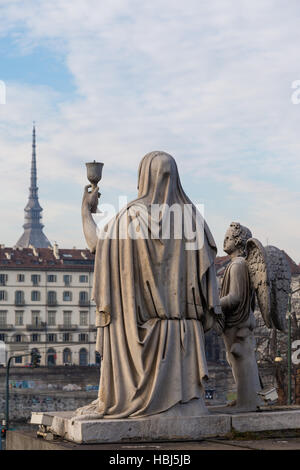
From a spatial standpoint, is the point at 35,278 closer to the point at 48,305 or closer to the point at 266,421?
the point at 48,305

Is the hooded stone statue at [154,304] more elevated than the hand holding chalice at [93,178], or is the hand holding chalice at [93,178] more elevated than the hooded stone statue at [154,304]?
the hand holding chalice at [93,178]

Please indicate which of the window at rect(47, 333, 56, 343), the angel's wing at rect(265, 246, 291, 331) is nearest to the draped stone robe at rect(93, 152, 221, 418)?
the angel's wing at rect(265, 246, 291, 331)

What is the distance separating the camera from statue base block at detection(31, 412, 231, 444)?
9.11 metres

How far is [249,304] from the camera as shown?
34.9 feet

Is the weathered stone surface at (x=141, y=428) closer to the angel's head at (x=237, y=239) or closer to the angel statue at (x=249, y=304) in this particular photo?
the angel statue at (x=249, y=304)

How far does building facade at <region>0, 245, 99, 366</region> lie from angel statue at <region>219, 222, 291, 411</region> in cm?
12597

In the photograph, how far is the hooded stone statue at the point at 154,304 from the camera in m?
9.55

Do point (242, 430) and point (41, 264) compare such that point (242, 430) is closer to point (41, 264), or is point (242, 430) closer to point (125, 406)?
point (125, 406)

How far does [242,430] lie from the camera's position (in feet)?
31.9

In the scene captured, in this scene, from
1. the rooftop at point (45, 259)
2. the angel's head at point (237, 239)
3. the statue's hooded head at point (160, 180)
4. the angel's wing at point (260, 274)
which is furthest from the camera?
the rooftop at point (45, 259)

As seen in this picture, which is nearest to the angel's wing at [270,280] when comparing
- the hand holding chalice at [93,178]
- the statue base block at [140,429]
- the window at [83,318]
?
the statue base block at [140,429]

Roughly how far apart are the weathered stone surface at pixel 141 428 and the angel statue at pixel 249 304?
101cm

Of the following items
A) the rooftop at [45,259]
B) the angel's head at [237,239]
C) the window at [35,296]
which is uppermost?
the rooftop at [45,259]
